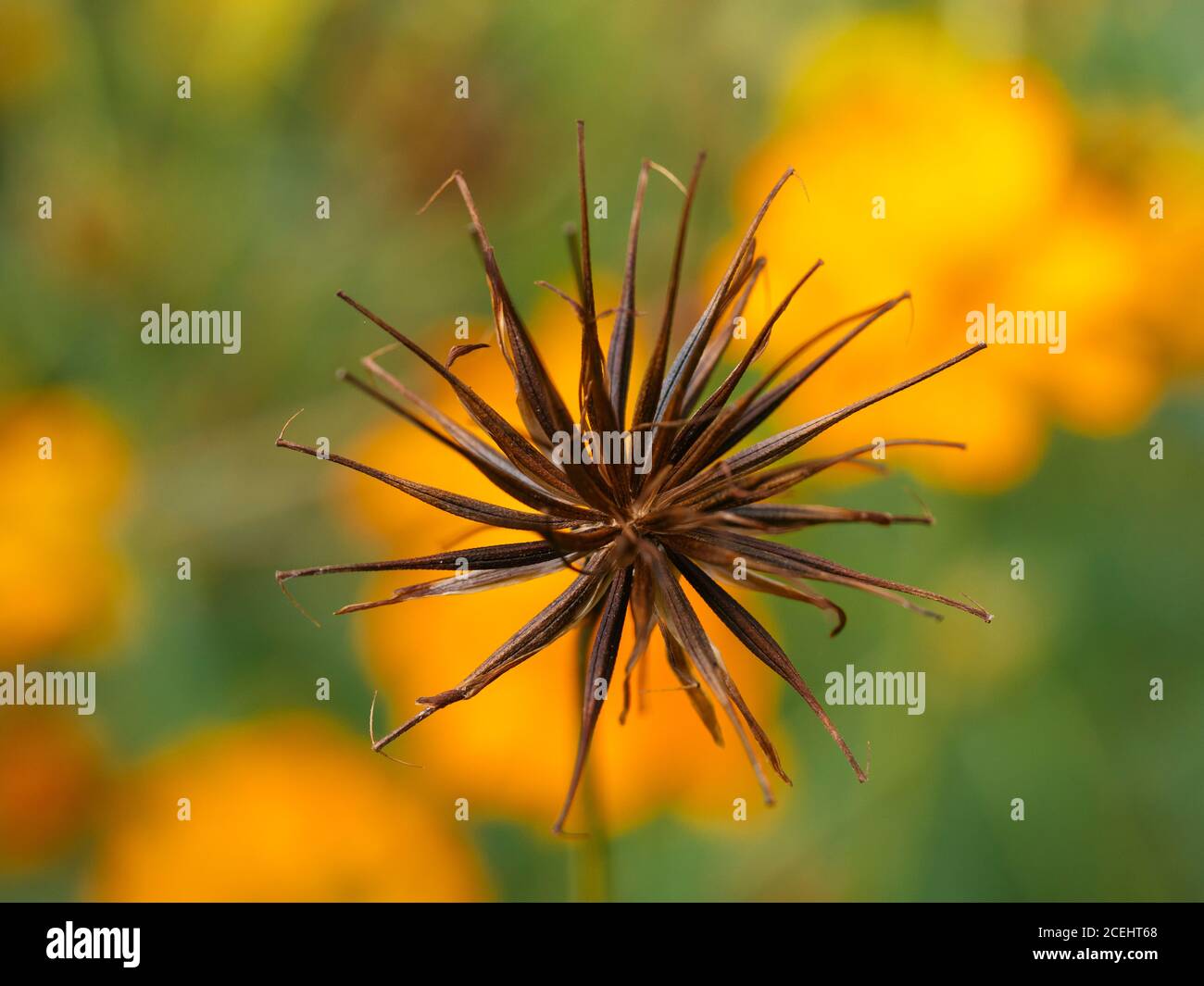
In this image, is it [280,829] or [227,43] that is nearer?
[280,829]

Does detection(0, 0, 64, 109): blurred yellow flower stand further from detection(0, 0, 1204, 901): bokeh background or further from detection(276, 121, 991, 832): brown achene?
detection(276, 121, 991, 832): brown achene

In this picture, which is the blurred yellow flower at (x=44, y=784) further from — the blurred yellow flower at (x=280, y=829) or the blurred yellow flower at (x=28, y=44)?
the blurred yellow flower at (x=28, y=44)

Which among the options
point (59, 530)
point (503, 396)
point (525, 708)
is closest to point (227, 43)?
point (503, 396)

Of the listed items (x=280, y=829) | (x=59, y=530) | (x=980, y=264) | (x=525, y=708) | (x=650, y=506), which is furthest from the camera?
(x=59, y=530)

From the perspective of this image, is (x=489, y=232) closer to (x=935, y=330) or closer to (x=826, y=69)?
(x=826, y=69)

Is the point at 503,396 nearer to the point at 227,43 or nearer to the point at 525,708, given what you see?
the point at 525,708

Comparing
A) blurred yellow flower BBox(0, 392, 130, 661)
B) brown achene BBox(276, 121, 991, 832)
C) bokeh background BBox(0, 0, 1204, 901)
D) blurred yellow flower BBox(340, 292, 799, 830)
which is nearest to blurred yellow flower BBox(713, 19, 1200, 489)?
bokeh background BBox(0, 0, 1204, 901)

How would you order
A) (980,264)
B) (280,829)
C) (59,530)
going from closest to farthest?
1. (980,264)
2. (280,829)
3. (59,530)

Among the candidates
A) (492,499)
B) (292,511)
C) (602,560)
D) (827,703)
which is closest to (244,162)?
(292,511)
